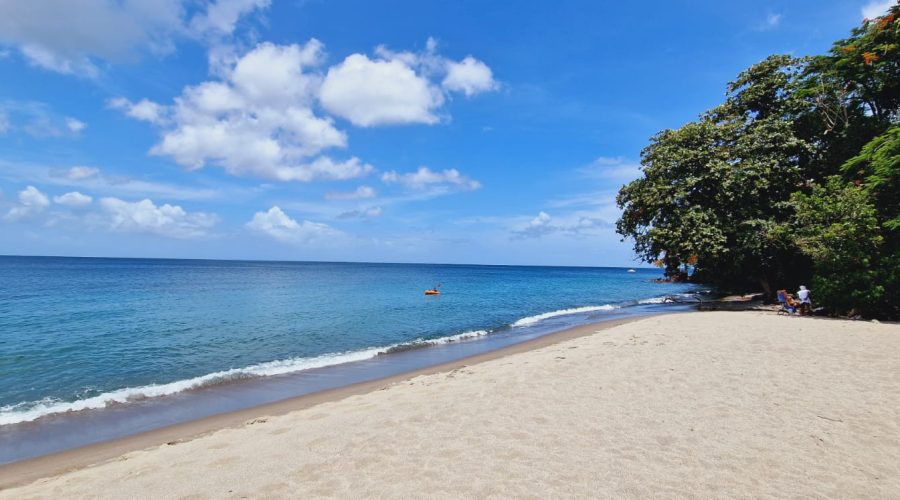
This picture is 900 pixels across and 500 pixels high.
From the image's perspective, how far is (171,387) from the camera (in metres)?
10.9

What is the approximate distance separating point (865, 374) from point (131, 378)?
57.6 feet

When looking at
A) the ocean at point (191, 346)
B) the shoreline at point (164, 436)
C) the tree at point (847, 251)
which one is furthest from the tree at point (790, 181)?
the shoreline at point (164, 436)

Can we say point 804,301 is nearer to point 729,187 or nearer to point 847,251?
point 847,251

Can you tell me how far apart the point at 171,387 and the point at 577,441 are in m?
10.6

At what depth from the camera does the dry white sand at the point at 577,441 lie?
174 inches

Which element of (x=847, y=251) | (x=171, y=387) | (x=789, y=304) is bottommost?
(x=171, y=387)

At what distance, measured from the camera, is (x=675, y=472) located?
4516 millimetres

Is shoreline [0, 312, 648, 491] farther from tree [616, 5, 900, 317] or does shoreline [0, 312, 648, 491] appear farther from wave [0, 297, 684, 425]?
tree [616, 5, 900, 317]

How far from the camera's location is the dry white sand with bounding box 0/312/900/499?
442 cm

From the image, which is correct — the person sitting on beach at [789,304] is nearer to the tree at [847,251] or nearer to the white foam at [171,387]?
the tree at [847,251]

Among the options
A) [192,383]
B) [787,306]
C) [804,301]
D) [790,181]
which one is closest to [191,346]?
[192,383]

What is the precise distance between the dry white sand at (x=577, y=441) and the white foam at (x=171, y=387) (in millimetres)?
4398

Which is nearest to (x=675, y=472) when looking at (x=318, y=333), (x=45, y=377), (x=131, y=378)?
(x=131, y=378)

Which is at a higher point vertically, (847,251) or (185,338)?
(847,251)
